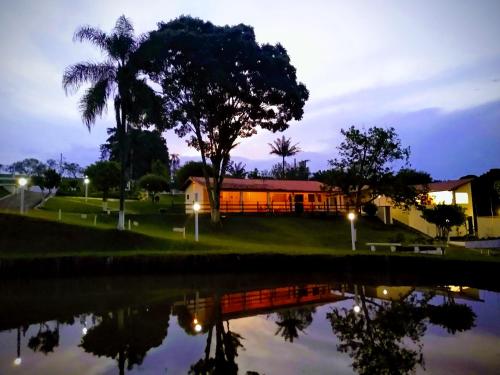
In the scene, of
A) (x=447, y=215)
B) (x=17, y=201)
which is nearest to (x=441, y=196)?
(x=447, y=215)

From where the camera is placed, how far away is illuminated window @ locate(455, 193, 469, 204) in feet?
132

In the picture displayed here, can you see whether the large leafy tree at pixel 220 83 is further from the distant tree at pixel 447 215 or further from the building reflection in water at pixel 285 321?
the building reflection in water at pixel 285 321

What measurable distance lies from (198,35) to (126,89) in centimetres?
782

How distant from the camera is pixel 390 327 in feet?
33.4

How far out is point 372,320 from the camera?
35.6 feet

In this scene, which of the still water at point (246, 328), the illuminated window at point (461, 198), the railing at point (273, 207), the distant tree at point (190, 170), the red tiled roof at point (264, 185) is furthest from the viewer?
the distant tree at point (190, 170)

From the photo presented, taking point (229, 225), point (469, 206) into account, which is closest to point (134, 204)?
point (229, 225)

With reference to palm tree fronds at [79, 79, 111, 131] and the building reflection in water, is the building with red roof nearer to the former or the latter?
palm tree fronds at [79, 79, 111, 131]

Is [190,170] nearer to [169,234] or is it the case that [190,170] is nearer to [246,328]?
[169,234]

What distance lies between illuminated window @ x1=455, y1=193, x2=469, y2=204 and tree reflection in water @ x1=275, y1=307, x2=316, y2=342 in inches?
1344

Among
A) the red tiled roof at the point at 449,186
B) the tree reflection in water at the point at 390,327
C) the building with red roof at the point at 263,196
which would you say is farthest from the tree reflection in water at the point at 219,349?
the red tiled roof at the point at 449,186

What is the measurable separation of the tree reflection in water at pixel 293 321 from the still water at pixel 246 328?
28 millimetres

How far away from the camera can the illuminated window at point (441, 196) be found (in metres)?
40.5

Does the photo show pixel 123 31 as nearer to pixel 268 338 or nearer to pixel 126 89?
pixel 126 89
